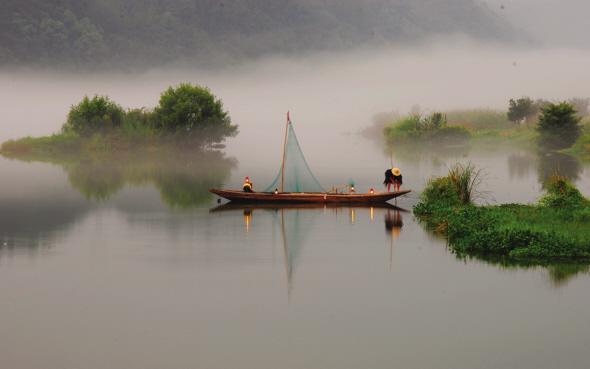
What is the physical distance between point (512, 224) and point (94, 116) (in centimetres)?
8944

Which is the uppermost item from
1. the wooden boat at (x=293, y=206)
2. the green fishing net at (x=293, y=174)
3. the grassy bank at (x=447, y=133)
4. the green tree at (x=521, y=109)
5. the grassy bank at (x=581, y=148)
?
the green tree at (x=521, y=109)

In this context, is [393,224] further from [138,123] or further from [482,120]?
[482,120]

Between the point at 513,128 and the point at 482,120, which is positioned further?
the point at 482,120

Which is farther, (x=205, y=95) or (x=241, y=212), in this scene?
(x=205, y=95)

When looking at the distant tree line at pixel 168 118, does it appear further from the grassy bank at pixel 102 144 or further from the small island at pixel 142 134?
the grassy bank at pixel 102 144

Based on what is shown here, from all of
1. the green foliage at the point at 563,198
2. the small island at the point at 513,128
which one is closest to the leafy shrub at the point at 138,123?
the small island at the point at 513,128

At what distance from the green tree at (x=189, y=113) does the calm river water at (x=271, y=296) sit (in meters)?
66.4

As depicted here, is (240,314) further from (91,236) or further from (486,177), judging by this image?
(486,177)

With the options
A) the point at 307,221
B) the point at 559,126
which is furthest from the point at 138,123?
the point at 307,221

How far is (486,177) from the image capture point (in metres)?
71.1

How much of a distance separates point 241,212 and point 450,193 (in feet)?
40.0

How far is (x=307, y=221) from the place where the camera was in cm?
4366

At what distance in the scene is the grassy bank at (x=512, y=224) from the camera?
102 ft

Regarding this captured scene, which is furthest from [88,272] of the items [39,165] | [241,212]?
[39,165]
